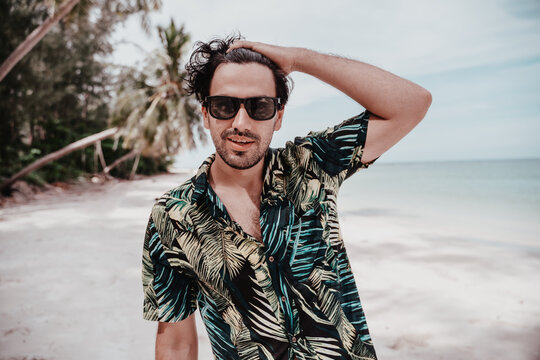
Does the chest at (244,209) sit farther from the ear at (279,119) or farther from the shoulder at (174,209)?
the ear at (279,119)

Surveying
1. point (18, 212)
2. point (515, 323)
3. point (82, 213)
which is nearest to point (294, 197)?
point (515, 323)

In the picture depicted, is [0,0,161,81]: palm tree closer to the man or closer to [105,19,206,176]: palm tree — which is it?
[105,19,206,176]: palm tree

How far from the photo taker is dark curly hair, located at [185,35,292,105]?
1.51 meters

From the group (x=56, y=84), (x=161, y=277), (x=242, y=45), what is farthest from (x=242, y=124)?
(x=56, y=84)

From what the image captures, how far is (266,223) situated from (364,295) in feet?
10.9

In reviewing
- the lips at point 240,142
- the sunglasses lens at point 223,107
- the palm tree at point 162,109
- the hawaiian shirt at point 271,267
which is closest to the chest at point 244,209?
the hawaiian shirt at point 271,267

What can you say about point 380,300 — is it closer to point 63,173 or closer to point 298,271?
point 298,271

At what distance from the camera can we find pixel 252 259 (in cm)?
124

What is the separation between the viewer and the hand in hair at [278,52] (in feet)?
4.84

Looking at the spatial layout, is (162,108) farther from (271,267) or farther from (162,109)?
(271,267)

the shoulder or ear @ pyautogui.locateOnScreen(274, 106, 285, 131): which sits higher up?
ear @ pyautogui.locateOnScreen(274, 106, 285, 131)

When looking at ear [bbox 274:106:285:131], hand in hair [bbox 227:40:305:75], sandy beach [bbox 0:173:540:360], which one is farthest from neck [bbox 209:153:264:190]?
sandy beach [bbox 0:173:540:360]

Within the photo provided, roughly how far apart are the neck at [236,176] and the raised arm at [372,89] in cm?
50

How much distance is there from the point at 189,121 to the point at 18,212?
10828mm
